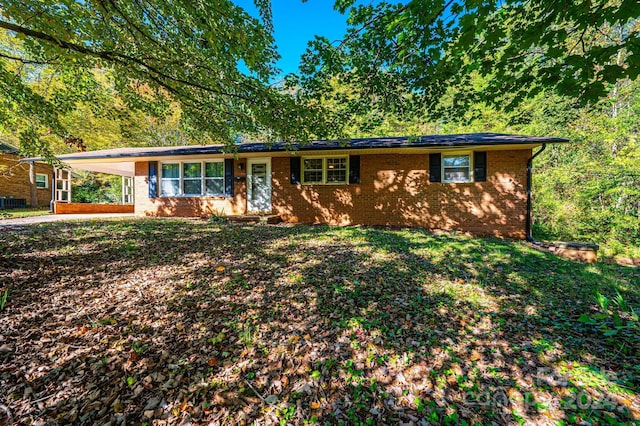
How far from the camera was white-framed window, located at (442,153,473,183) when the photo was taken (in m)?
8.52

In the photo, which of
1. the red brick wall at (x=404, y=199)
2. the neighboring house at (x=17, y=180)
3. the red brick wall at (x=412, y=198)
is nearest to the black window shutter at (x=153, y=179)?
the red brick wall at (x=404, y=199)

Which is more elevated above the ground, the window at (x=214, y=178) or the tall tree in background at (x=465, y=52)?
the tall tree in background at (x=465, y=52)

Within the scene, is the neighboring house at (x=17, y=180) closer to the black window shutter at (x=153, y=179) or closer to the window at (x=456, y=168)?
the black window shutter at (x=153, y=179)

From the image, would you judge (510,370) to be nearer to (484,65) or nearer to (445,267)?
(445,267)

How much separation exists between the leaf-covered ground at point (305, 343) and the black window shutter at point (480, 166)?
4509 millimetres

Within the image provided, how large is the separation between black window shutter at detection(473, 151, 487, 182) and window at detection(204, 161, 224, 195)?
9.49 meters

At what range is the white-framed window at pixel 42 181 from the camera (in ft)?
55.2

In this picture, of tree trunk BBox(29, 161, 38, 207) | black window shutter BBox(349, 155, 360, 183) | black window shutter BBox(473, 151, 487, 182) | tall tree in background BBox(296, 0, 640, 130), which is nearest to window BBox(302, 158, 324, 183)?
black window shutter BBox(349, 155, 360, 183)

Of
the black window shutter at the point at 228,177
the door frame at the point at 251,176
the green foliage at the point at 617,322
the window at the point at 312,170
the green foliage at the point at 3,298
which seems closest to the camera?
the green foliage at the point at 617,322

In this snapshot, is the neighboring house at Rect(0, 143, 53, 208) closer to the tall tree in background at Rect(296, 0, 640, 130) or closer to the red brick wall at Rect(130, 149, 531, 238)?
the red brick wall at Rect(130, 149, 531, 238)

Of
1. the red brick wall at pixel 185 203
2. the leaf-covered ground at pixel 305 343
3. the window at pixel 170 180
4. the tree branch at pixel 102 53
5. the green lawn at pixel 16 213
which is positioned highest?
the tree branch at pixel 102 53

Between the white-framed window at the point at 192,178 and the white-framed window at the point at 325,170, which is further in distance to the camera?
the white-framed window at the point at 192,178

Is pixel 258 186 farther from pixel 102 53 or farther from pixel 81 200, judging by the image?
pixel 81 200

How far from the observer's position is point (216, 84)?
482cm
